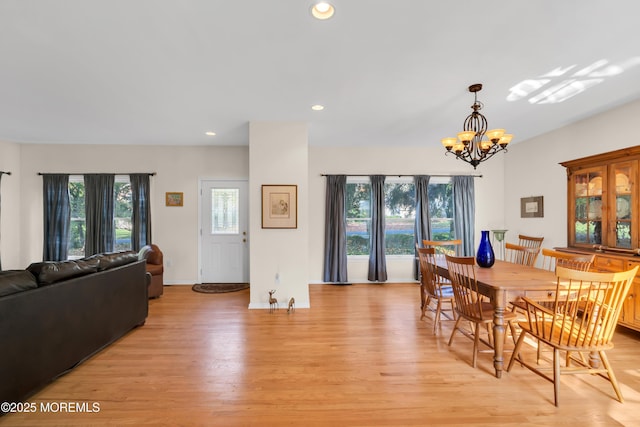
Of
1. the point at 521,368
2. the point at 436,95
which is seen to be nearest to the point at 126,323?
the point at 521,368

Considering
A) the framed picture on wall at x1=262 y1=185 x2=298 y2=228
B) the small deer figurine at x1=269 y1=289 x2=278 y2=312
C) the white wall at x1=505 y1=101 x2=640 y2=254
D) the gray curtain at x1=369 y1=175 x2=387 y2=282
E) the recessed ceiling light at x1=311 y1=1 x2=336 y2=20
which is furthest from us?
the gray curtain at x1=369 y1=175 x2=387 y2=282

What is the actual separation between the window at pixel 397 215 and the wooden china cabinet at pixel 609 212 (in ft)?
6.21

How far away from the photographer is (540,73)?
8.23 feet

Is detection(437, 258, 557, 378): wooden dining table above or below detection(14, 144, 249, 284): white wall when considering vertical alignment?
below

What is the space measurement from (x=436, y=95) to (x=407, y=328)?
2.73 meters

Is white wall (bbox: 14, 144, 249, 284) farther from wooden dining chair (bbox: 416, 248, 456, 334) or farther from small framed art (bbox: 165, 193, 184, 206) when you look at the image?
wooden dining chair (bbox: 416, 248, 456, 334)

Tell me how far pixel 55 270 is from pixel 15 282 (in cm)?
26

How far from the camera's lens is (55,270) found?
7.07 feet

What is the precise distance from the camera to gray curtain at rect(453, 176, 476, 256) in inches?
202

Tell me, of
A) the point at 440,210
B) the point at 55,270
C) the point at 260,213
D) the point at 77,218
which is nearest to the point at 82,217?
the point at 77,218

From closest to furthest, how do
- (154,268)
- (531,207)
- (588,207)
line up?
(588,207) < (154,268) < (531,207)


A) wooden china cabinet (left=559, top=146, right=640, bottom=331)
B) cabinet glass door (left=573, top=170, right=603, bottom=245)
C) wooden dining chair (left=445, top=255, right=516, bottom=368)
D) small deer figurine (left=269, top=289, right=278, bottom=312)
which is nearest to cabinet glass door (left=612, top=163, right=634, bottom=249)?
wooden china cabinet (left=559, top=146, right=640, bottom=331)

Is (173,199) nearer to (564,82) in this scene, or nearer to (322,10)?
(322,10)

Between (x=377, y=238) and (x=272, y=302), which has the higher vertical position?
(x=377, y=238)
